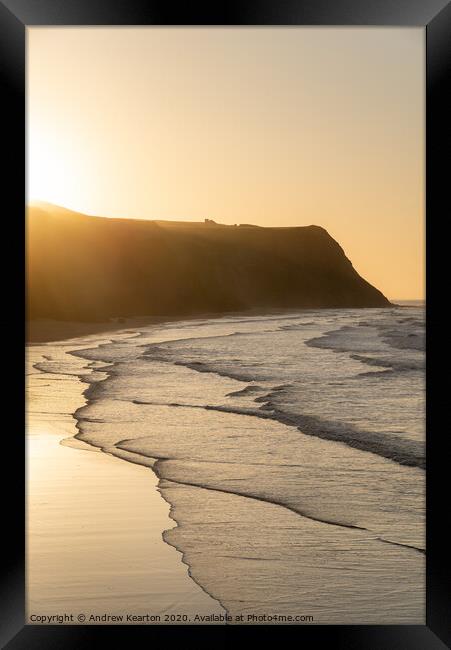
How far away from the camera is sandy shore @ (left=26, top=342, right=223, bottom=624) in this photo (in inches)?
149

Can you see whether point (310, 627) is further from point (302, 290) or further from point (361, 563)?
point (302, 290)

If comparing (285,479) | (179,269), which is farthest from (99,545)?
(179,269)

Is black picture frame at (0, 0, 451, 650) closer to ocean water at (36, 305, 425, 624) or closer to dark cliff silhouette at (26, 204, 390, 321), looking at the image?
ocean water at (36, 305, 425, 624)

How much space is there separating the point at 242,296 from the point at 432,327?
83606 millimetres

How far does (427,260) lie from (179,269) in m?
89.4

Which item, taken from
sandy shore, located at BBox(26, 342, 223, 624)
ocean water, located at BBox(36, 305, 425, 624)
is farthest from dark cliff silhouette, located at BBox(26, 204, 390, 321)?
sandy shore, located at BBox(26, 342, 223, 624)

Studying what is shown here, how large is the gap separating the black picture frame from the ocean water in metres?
0.52

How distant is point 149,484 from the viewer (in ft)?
20.4

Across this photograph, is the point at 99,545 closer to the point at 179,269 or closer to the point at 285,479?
the point at 285,479

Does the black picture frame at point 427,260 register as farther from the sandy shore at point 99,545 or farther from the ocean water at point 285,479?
the ocean water at point 285,479

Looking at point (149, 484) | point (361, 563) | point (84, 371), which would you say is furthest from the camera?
point (84, 371)

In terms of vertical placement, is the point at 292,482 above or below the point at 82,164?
below

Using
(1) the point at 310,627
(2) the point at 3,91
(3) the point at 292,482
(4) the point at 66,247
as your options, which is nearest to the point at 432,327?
(1) the point at 310,627

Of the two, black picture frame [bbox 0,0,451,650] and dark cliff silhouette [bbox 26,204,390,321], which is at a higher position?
dark cliff silhouette [bbox 26,204,390,321]
